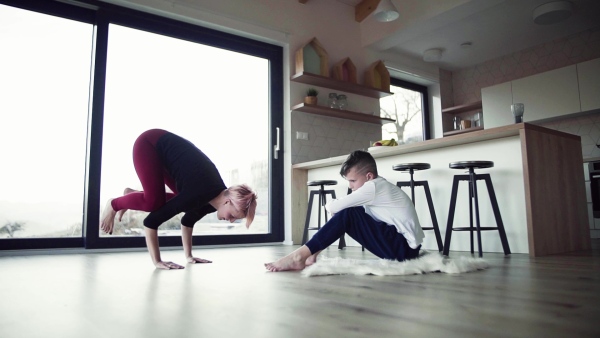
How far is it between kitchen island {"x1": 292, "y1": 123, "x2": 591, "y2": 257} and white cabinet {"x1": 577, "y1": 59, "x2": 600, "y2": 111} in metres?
2.04

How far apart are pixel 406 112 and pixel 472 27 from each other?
157 cm

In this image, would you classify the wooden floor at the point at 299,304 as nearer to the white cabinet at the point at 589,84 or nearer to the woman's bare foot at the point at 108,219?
the woman's bare foot at the point at 108,219

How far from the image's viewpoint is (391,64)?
6.08m

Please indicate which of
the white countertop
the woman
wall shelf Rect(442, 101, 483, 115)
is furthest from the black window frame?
the woman

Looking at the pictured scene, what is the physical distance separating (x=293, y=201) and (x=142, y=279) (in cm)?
290

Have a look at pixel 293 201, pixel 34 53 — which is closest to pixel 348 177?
pixel 293 201

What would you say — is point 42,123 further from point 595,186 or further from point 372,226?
point 595,186

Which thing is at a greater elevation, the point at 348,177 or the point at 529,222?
the point at 348,177

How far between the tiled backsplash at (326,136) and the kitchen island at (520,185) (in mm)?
1271

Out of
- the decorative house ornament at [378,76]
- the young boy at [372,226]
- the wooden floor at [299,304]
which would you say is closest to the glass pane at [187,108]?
the decorative house ornament at [378,76]

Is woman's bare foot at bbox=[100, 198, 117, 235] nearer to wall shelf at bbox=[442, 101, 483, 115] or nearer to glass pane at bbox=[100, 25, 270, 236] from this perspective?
glass pane at bbox=[100, 25, 270, 236]

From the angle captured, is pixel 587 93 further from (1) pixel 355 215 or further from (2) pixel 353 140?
(1) pixel 355 215

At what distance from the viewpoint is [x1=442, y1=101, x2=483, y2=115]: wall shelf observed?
21.2ft

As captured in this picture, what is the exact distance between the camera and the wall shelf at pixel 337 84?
16.0 feet
